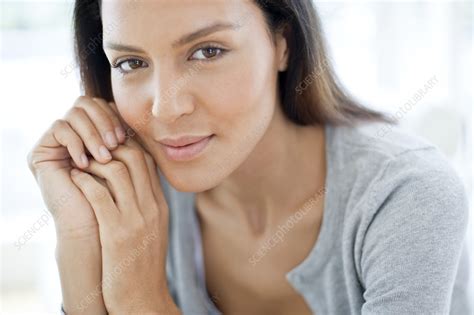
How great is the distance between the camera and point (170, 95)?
111 cm

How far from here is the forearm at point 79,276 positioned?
1318 millimetres

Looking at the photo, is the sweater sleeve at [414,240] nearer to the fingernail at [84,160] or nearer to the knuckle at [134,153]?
the knuckle at [134,153]

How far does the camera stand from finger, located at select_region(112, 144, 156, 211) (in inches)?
52.0

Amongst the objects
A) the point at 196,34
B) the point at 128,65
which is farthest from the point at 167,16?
the point at 128,65

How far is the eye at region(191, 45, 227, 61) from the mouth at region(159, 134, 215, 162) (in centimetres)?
15

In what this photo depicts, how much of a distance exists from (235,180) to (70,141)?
0.39m

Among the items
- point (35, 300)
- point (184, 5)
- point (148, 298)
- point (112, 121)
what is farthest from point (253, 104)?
point (35, 300)

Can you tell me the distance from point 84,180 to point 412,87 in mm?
1678

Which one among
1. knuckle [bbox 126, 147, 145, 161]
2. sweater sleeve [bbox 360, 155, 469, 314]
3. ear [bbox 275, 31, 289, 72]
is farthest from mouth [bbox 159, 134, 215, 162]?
sweater sleeve [bbox 360, 155, 469, 314]

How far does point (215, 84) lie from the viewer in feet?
3.74

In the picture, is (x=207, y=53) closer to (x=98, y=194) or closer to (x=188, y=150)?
(x=188, y=150)

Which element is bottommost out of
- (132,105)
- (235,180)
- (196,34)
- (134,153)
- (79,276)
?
(79,276)

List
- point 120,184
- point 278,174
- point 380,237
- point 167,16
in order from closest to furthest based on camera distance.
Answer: point 167,16
point 380,237
point 120,184
point 278,174

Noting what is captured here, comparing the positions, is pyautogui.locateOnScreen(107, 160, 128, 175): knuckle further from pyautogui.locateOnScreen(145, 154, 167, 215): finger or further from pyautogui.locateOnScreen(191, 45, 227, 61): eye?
pyautogui.locateOnScreen(191, 45, 227, 61): eye
